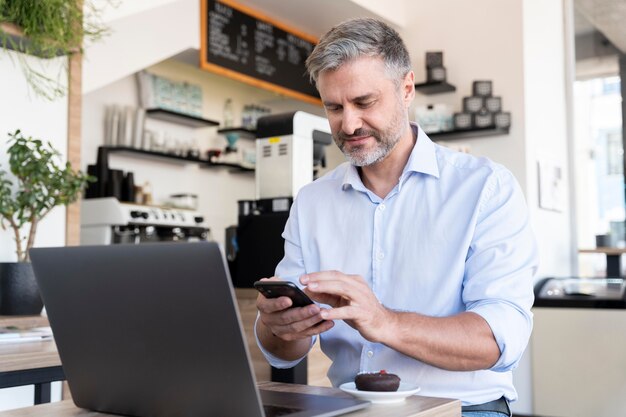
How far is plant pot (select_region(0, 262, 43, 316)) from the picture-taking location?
2400 millimetres

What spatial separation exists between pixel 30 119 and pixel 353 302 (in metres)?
2.06

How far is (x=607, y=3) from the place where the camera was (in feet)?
16.2

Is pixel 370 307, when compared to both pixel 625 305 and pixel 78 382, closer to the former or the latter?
pixel 78 382

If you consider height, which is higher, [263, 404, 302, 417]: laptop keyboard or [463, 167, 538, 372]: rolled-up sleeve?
[463, 167, 538, 372]: rolled-up sleeve

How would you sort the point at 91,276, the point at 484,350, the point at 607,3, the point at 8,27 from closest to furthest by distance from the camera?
1. the point at 91,276
2. the point at 484,350
3. the point at 8,27
4. the point at 607,3

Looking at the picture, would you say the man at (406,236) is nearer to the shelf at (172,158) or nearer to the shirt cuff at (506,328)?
the shirt cuff at (506,328)

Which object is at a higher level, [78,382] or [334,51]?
[334,51]

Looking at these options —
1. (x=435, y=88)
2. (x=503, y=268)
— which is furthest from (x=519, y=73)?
(x=503, y=268)

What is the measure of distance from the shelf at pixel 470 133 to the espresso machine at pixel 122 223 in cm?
176

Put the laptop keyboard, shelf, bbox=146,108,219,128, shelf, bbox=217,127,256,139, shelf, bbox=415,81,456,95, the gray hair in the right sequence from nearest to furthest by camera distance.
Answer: the laptop keyboard, the gray hair, shelf, bbox=415,81,456,95, shelf, bbox=146,108,219,128, shelf, bbox=217,127,256,139

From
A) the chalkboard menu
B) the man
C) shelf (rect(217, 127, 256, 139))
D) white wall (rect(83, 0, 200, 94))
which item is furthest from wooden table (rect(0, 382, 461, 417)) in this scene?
shelf (rect(217, 127, 256, 139))

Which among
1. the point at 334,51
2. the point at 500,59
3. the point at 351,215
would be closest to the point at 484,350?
the point at 351,215

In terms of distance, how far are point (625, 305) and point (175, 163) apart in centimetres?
328

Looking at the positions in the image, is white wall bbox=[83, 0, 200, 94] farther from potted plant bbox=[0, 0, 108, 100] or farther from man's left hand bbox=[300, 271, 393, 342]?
man's left hand bbox=[300, 271, 393, 342]
